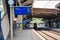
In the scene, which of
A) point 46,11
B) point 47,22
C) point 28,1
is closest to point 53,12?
point 46,11

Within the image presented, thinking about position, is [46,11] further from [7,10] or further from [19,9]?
[19,9]

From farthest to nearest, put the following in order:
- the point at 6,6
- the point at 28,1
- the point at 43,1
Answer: the point at 43,1 < the point at 28,1 < the point at 6,6

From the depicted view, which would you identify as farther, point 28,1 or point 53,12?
point 28,1

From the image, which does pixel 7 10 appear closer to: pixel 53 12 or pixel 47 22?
pixel 53 12

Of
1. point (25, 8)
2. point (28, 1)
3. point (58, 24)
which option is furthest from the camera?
point (58, 24)

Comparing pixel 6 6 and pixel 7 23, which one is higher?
pixel 6 6

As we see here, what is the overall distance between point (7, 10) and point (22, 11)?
2982 millimetres

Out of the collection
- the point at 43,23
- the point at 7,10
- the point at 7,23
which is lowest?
the point at 43,23

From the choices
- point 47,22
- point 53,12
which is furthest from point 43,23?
point 53,12

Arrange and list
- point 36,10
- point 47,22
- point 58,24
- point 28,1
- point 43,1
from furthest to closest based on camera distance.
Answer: point 47,22 < point 58,24 < point 43,1 < point 28,1 < point 36,10

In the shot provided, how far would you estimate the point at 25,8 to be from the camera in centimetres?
1005

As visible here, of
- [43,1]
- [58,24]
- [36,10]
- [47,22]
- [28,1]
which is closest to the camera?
[36,10]

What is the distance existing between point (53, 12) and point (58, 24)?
95.4 ft

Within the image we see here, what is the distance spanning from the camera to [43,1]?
37.9 meters
